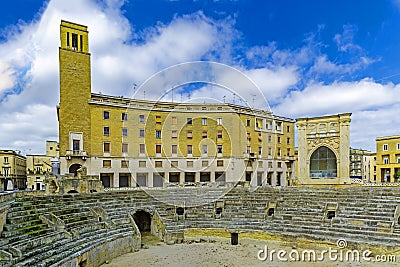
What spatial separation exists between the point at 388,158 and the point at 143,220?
96.5 ft

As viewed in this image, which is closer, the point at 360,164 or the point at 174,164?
the point at 174,164

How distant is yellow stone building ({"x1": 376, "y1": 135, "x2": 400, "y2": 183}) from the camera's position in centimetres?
3547

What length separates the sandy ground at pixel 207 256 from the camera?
1475 centimetres

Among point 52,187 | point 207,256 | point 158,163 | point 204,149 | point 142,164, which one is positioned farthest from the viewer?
point 204,149

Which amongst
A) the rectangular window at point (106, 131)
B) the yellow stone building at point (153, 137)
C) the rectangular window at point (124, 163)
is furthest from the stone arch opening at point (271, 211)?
the rectangular window at point (106, 131)

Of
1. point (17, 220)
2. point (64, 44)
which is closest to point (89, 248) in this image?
point (17, 220)

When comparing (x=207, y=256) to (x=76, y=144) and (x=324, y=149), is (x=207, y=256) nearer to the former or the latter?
(x=324, y=149)

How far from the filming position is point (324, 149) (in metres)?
27.5

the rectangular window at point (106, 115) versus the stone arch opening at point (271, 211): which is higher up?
the rectangular window at point (106, 115)

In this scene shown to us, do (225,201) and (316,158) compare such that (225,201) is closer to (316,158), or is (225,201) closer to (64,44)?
(316,158)

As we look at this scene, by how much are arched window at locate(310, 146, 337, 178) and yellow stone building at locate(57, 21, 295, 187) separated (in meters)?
9.87

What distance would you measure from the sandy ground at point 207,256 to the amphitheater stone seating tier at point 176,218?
85cm

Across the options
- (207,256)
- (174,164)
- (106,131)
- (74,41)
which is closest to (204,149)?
(174,164)

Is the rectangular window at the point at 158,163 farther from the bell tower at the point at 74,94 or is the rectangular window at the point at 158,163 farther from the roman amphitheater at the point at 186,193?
the bell tower at the point at 74,94
